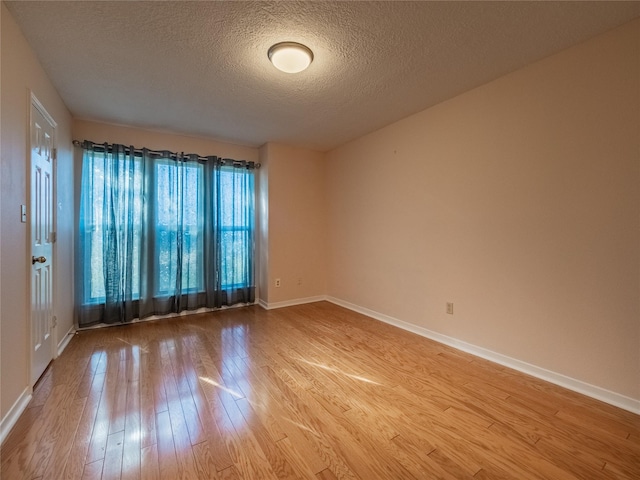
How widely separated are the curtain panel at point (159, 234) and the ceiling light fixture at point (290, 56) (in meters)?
2.23

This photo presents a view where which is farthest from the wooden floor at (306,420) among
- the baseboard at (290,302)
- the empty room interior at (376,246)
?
the baseboard at (290,302)

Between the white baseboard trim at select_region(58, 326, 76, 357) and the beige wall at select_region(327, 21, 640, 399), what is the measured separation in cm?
355

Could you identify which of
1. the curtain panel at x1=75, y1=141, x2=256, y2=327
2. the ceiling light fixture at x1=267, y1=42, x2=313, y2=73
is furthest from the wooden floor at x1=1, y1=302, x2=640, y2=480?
the ceiling light fixture at x1=267, y1=42, x2=313, y2=73

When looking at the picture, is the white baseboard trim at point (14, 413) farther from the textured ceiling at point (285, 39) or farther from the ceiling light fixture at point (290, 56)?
the ceiling light fixture at point (290, 56)

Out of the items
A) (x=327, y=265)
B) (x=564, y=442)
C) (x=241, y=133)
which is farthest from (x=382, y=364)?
(x=241, y=133)

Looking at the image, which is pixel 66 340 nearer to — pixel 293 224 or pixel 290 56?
pixel 293 224

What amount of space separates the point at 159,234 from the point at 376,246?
2907 millimetres

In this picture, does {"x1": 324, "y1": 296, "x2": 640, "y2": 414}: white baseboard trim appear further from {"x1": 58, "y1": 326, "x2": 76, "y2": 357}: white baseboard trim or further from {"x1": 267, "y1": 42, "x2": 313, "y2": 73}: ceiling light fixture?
{"x1": 58, "y1": 326, "x2": 76, "y2": 357}: white baseboard trim

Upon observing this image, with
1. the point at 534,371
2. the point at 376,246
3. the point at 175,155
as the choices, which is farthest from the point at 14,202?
the point at 534,371

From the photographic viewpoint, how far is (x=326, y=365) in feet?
7.95

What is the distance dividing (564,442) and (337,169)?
3.87 meters

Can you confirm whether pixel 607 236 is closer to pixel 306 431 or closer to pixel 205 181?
pixel 306 431

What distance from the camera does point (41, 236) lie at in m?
2.21

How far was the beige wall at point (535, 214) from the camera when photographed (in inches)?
72.7
